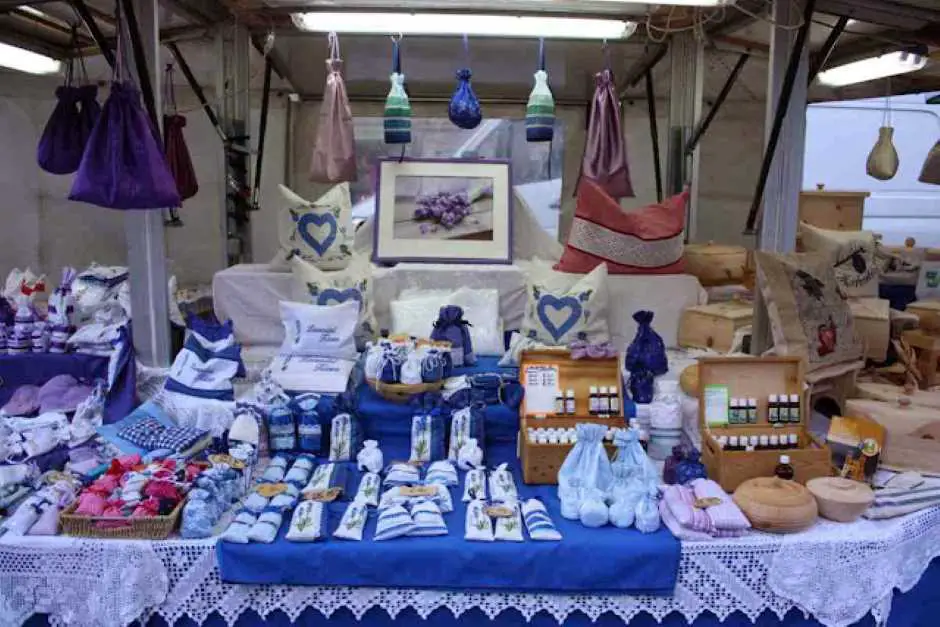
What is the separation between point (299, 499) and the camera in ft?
8.63

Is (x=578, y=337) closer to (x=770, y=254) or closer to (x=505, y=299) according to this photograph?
(x=505, y=299)

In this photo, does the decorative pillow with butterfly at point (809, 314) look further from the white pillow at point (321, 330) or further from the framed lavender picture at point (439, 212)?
the white pillow at point (321, 330)

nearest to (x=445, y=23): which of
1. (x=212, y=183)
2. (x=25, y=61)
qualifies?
(x=25, y=61)

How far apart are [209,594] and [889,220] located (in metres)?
8.46

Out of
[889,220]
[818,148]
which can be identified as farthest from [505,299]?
[889,220]

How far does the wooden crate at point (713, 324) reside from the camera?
379cm

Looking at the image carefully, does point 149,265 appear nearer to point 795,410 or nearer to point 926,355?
point 795,410

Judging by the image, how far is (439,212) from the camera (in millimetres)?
4430

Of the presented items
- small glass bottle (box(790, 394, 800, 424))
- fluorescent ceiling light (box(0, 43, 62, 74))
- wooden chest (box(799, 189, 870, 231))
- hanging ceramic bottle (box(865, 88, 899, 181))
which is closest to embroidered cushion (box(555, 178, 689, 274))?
small glass bottle (box(790, 394, 800, 424))

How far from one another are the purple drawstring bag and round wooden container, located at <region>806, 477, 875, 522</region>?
8.18ft

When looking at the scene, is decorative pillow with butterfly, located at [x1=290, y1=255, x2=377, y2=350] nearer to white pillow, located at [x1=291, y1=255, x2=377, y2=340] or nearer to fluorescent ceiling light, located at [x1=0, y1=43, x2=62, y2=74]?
white pillow, located at [x1=291, y1=255, x2=377, y2=340]

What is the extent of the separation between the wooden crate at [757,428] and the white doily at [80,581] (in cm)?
181

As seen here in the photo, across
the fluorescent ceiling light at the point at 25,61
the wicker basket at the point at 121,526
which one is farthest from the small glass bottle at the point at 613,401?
the fluorescent ceiling light at the point at 25,61

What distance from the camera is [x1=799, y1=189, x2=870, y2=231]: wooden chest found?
5.35 metres
